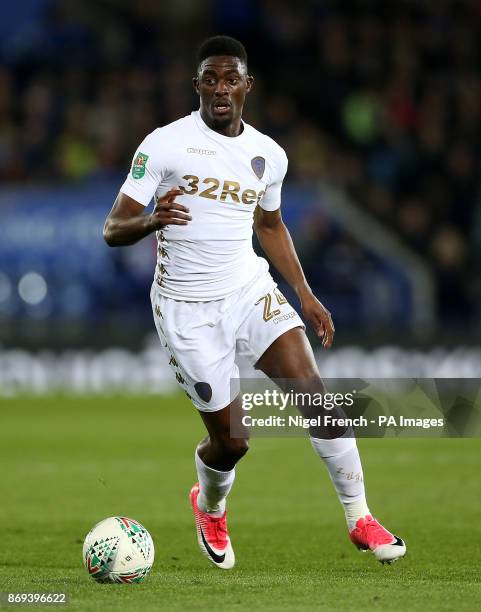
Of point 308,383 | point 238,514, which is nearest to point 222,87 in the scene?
point 308,383

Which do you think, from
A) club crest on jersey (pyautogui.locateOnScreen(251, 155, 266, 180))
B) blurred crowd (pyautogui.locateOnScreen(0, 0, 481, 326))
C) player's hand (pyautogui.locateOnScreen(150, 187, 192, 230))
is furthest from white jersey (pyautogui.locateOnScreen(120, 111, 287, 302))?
blurred crowd (pyautogui.locateOnScreen(0, 0, 481, 326))

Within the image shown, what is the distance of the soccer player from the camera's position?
6.54 metres

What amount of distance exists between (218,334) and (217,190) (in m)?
0.69

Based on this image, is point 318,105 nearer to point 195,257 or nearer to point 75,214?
point 75,214

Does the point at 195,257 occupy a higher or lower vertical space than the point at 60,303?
higher

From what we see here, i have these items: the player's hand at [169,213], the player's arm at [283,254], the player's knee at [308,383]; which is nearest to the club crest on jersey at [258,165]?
the player's arm at [283,254]

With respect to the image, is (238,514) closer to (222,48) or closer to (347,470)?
(347,470)

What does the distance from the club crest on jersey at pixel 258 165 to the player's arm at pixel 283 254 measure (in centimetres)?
33

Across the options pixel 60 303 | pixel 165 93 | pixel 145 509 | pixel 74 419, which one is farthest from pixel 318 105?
pixel 145 509

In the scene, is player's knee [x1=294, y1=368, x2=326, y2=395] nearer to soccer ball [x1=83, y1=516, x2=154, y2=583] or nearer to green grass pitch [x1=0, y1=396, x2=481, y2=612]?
green grass pitch [x1=0, y1=396, x2=481, y2=612]

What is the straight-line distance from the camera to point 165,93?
1895cm

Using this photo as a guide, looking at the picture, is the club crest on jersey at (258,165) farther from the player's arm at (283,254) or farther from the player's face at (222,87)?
the player's arm at (283,254)

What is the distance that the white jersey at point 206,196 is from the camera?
6.54 m

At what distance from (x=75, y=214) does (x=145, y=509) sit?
29.0 feet
